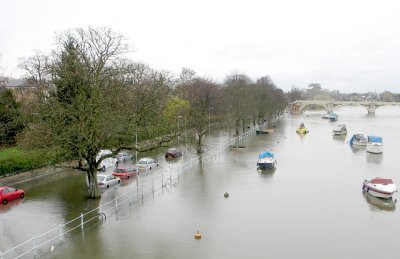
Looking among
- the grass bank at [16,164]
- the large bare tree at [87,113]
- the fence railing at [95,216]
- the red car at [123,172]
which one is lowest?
the fence railing at [95,216]

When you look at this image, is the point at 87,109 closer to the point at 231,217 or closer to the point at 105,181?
the point at 105,181

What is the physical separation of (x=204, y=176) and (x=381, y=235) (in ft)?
54.4

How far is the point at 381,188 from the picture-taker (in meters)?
26.8

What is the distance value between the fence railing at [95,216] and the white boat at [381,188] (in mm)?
14587

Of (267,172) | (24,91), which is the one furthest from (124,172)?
(24,91)

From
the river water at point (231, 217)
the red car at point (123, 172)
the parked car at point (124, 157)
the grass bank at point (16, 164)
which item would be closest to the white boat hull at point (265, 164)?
the river water at point (231, 217)

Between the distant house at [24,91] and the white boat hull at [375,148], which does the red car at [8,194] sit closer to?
the distant house at [24,91]

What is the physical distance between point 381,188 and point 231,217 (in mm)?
11714

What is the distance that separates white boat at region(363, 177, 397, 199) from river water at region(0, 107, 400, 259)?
53 cm

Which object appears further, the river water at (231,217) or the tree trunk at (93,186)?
the tree trunk at (93,186)

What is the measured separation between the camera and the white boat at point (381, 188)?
26.6 metres

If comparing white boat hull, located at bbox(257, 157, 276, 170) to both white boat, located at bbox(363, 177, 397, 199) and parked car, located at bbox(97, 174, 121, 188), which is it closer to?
white boat, located at bbox(363, 177, 397, 199)

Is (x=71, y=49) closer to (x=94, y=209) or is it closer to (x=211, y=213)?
(x=94, y=209)

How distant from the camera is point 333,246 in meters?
18.1
